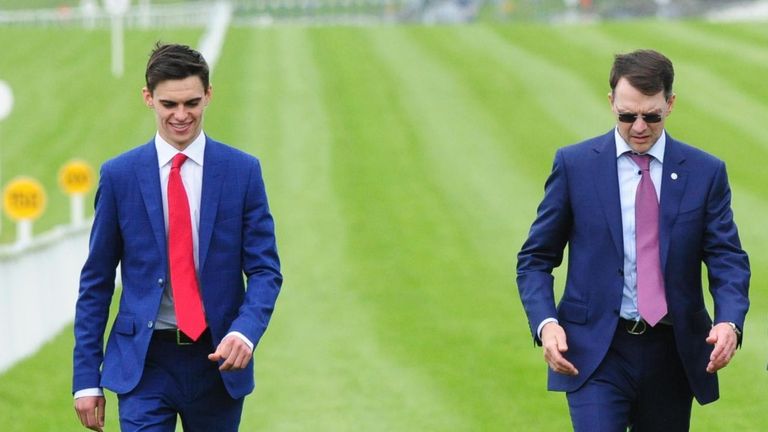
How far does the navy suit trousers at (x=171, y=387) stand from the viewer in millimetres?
6459

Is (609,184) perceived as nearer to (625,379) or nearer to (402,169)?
(625,379)

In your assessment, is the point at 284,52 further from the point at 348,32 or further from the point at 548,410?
the point at 548,410

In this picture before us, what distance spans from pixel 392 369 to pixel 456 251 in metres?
7.33

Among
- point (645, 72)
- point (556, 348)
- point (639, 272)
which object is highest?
point (645, 72)

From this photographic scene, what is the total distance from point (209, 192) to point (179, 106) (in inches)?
13.6

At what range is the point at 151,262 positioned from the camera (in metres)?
6.50

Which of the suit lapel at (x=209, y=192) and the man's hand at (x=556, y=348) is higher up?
the suit lapel at (x=209, y=192)

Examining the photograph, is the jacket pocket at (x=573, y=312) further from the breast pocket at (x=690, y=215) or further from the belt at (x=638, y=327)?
the breast pocket at (x=690, y=215)

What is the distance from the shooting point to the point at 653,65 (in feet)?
21.6

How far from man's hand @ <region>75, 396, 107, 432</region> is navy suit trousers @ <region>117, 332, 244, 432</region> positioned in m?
0.08

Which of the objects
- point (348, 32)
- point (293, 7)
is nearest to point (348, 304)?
point (348, 32)

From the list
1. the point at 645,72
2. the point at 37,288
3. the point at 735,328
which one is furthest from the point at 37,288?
the point at 735,328

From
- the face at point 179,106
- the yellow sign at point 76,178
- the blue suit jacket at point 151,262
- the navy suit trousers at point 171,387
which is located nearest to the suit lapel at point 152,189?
the blue suit jacket at point 151,262

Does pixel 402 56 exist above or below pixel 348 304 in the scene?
below
